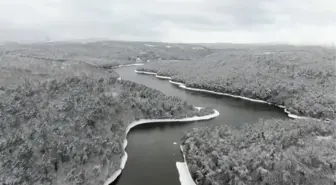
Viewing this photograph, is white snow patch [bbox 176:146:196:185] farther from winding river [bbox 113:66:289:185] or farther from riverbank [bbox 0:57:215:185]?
riverbank [bbox 0:57:215:185]

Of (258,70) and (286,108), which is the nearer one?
(286,108)

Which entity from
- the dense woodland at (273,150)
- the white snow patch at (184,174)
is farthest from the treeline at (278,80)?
the white snow patch at (184,174)

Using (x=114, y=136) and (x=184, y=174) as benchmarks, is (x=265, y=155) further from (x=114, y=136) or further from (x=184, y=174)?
(x=114, y=136)

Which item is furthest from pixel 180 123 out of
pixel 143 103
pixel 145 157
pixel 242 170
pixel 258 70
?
pixel 258 70

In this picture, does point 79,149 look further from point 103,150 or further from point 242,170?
point 242,170

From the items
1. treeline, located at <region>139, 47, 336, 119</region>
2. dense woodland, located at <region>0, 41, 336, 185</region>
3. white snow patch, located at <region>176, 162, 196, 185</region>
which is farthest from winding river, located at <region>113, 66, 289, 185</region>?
treeline, located at <region>139, 47, 336, 119</region>

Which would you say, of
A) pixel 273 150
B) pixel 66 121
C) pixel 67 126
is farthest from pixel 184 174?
pixel 66 121
